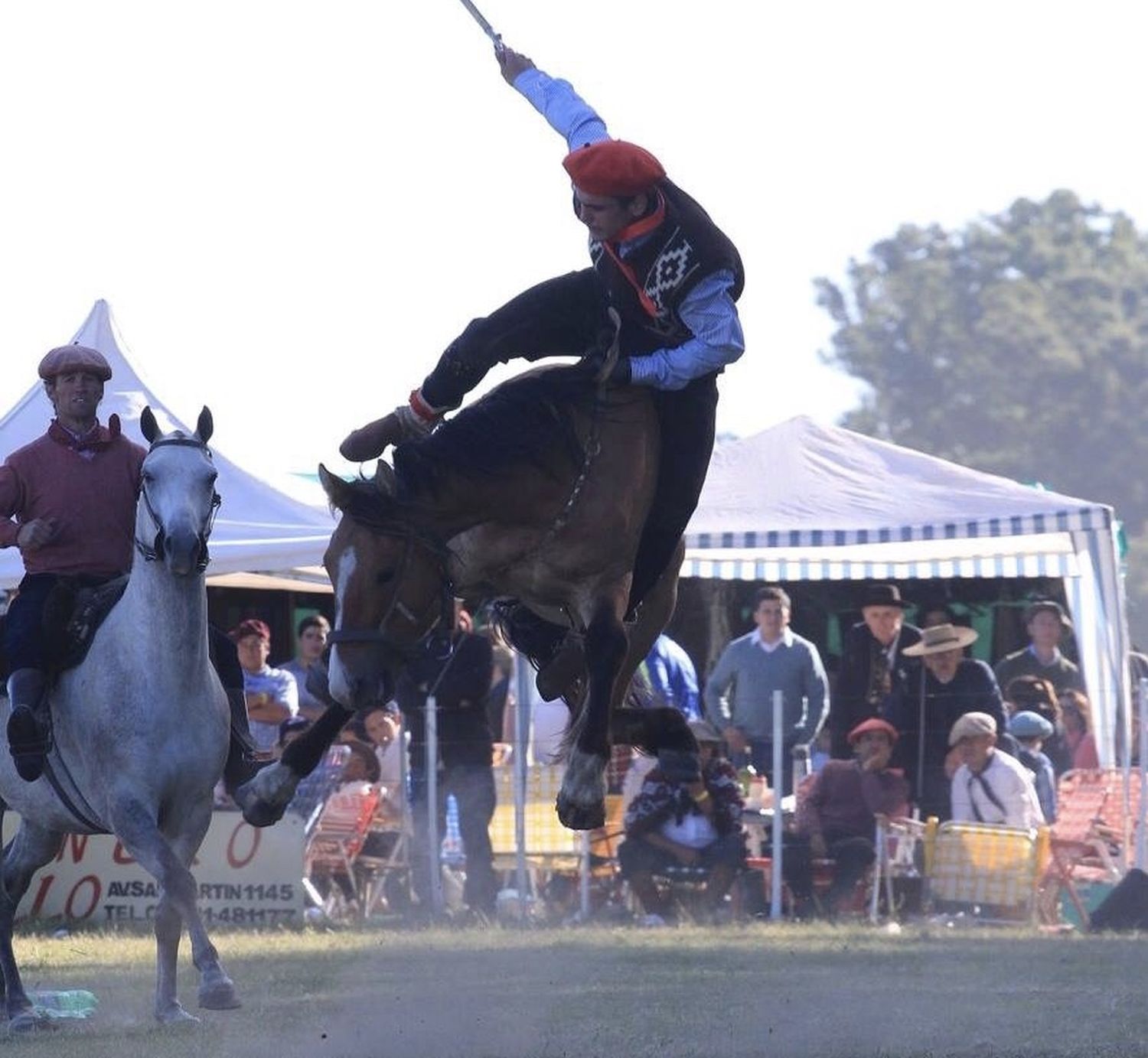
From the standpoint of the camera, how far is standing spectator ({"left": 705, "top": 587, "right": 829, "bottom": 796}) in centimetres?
1406

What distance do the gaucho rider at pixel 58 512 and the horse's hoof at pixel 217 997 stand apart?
1.05 m

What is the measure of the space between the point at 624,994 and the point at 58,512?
3.19 meters

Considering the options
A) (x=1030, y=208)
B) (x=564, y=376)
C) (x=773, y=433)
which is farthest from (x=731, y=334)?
(x=1030, y=208)

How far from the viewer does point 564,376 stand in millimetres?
7613

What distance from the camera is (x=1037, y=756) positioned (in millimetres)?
14070

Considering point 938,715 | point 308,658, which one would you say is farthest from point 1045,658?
point 308,658

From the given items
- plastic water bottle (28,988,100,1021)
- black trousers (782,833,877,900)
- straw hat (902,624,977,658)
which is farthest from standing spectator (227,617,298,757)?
plastic water bottle (28,988,100,1021)

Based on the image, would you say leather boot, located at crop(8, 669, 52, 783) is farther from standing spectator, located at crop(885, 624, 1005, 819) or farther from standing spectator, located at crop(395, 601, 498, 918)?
standing spectator, located at crop(885, 624, 1005, 819)

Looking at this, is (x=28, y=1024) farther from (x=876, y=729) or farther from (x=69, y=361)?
(x=876, y=729)

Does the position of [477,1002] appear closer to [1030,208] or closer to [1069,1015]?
[1069,1015]

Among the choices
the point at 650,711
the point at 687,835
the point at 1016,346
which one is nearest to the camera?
the point at 650,711

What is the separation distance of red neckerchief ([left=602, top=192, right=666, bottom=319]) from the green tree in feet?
191

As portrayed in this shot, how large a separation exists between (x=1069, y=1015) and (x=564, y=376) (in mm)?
3553

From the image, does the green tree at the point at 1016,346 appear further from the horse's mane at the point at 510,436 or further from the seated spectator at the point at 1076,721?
the horse's mane at the point at 510,436
